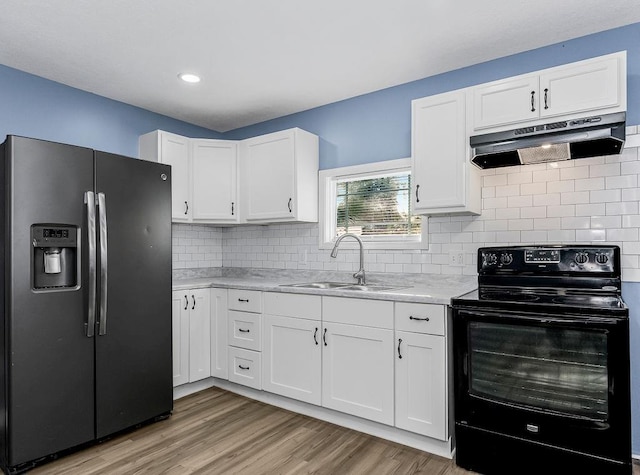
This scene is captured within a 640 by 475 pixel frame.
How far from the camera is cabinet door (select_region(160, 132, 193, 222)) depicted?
3641 millimetres

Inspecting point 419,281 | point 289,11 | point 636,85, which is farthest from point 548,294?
point 289,11

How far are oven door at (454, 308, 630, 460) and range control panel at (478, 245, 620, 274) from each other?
57cm

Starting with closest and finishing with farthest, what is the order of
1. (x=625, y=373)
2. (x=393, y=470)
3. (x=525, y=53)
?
(x=625, y=373), (x=393, y=470), (x=525, y=53)

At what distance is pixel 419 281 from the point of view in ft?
10.4

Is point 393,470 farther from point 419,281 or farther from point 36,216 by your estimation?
point 36,216

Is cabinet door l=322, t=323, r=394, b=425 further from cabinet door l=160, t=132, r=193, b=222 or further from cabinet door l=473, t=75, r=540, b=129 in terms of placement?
cabinet door l=160, t=132, r=193, b=222

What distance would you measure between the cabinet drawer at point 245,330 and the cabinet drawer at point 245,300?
0.13ft

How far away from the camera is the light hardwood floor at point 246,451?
228 centimetres

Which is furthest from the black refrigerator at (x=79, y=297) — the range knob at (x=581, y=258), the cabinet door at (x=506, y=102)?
the range knob at (x=581, y=258)

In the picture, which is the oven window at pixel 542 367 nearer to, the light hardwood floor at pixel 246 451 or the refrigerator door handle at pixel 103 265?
the light hardwood floor at pixel 246 451

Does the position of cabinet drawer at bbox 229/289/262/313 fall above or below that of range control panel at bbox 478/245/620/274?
below

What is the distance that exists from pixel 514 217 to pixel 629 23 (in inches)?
49.3

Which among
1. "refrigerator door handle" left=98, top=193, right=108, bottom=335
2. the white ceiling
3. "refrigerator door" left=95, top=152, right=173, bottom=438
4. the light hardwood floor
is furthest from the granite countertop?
the white ceiling

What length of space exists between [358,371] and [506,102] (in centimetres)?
187
